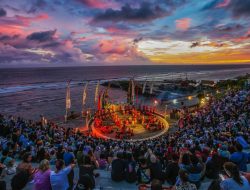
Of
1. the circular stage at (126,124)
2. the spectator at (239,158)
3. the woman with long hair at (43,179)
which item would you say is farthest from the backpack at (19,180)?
the circular stage at (126,124)

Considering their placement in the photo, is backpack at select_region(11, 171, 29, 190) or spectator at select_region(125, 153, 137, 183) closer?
backpack at select_region(11, 171, 29, 190)

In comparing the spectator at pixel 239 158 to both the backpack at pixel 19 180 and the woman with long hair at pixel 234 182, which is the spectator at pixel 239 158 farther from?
the backpack at pixel 19 180

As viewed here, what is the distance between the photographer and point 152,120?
32094 millimetres

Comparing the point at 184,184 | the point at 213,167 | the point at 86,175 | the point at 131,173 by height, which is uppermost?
the point at 184,184

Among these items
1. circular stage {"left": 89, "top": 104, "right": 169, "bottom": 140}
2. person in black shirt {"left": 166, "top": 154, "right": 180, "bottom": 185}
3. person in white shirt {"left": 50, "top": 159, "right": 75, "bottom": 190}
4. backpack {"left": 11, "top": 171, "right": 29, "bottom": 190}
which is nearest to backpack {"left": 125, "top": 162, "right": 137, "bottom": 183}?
person in black shirt {"left": 166, "top": 154, "right": 180, "bottom": 185}

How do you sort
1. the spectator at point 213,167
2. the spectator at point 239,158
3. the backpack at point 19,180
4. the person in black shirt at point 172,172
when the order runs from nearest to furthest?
the backpack at point 19,180 < the person in black shirt at point 172,172 < the spectator at point 239,158 < the spectator at point 213,167

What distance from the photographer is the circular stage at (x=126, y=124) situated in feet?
90.2

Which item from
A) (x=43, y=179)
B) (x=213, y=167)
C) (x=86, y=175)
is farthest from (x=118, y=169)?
(x=213, y=167)

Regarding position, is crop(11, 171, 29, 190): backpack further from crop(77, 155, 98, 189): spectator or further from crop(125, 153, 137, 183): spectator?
crop(125, 153, 137, 183): spectator

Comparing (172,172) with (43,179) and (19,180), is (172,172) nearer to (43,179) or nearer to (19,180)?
(43,179)

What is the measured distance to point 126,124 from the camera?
102 ft

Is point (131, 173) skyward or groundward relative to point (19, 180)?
groundward

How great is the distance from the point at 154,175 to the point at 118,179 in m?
1.47

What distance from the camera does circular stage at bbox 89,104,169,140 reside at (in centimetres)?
2748
